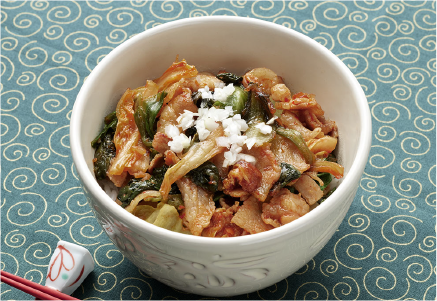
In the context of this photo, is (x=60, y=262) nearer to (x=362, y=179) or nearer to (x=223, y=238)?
(x=223, y=238)

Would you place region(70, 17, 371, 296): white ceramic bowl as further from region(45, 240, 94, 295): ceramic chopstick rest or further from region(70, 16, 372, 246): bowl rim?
region(45, 240, 94, 295): ceramic chopstick rest

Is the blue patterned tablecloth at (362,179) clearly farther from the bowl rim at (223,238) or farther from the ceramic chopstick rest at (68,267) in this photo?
the bowl rim at (223,238)

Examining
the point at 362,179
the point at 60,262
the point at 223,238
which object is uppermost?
the point at 223,238

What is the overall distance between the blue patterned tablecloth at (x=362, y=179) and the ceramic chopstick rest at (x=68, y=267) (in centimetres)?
8

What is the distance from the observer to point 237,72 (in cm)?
286

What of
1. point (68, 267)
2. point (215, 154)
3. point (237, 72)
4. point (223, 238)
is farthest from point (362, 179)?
point (68, 267)

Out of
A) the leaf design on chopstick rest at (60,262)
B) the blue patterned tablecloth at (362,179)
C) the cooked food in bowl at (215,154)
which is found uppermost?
the cooked food in bowl at (215,154)

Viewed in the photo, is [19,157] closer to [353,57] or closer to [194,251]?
[194,251]

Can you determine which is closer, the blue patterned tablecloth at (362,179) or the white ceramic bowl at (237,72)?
the white ceramic bowl at (237,72)

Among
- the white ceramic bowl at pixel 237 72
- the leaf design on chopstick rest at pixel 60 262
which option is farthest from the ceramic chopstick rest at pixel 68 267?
the white ceramic bowl at pixel 237 72

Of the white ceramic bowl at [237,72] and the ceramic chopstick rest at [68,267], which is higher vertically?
the white ceramic bowl at [237,72]

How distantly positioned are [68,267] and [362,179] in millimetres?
1647

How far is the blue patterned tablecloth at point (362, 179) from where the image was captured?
103 inches

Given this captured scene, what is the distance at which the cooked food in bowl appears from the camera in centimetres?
216
